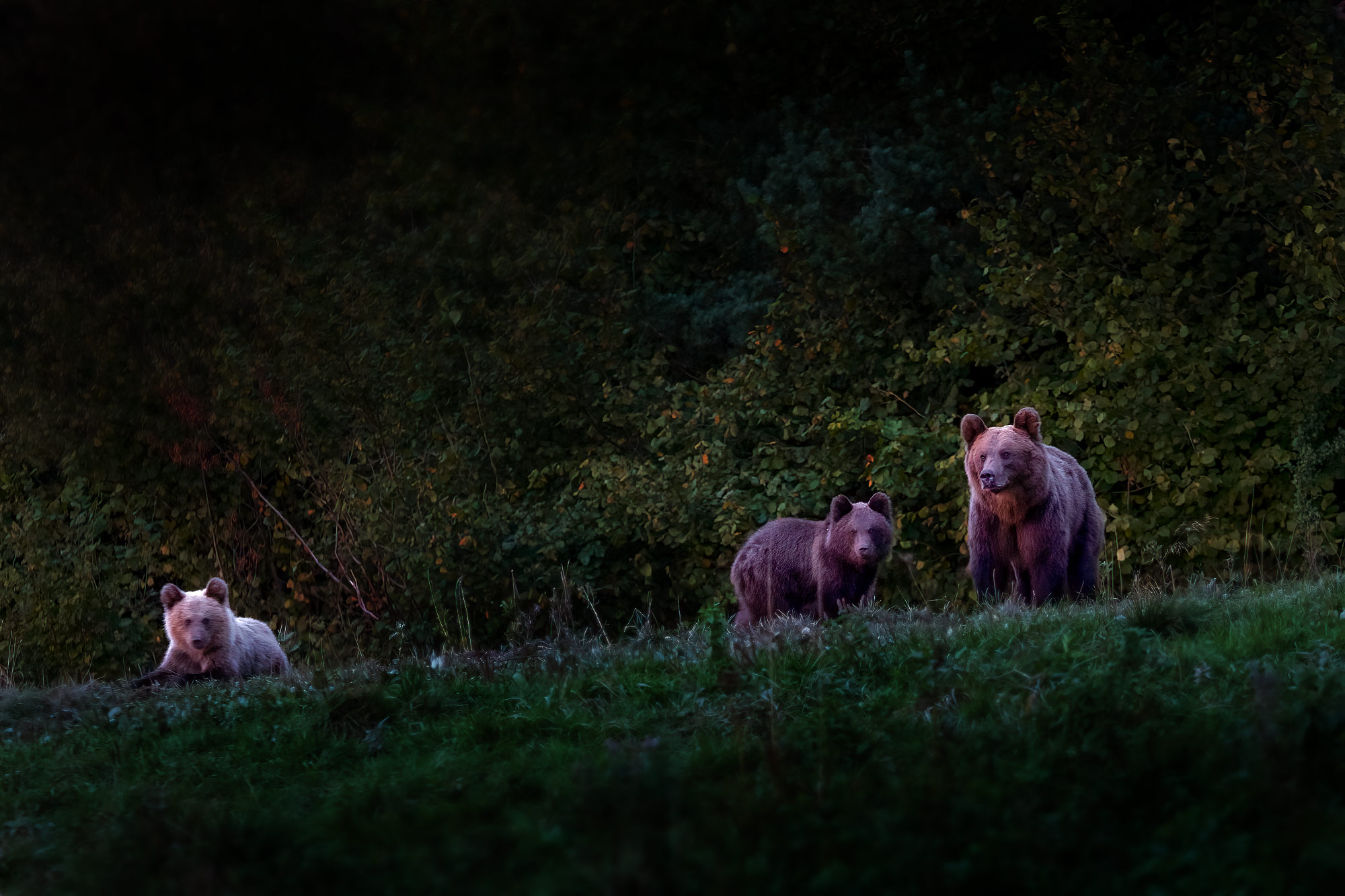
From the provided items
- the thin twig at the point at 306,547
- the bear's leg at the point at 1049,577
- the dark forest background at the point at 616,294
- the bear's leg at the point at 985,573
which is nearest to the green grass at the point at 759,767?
the bear's leg at the point at 1049,577

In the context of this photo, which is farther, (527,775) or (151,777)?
(151,777)

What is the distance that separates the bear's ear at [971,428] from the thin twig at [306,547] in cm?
842

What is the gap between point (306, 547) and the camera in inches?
624

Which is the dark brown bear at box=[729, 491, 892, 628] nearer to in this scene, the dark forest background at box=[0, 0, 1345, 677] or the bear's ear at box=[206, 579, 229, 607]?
the dark forest background at box=[0, 0, 1345, 677]

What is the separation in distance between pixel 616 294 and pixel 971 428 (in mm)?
6747

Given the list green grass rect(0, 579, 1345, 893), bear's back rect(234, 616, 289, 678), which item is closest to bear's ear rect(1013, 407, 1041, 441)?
green grass rect(0, 579, 1345, 893)

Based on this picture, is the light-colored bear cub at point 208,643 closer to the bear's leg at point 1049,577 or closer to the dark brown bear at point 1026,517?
the dark brown bear at point 1026,517

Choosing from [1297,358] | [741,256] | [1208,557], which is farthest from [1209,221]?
[741,256]

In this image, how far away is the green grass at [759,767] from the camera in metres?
3.03

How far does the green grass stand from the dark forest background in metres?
2.86

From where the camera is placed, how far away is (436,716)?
230 inches

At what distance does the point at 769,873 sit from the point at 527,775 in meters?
1.69

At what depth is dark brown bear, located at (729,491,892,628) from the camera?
29.6ft

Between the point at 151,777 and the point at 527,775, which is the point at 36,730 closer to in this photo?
the point at 151,777
